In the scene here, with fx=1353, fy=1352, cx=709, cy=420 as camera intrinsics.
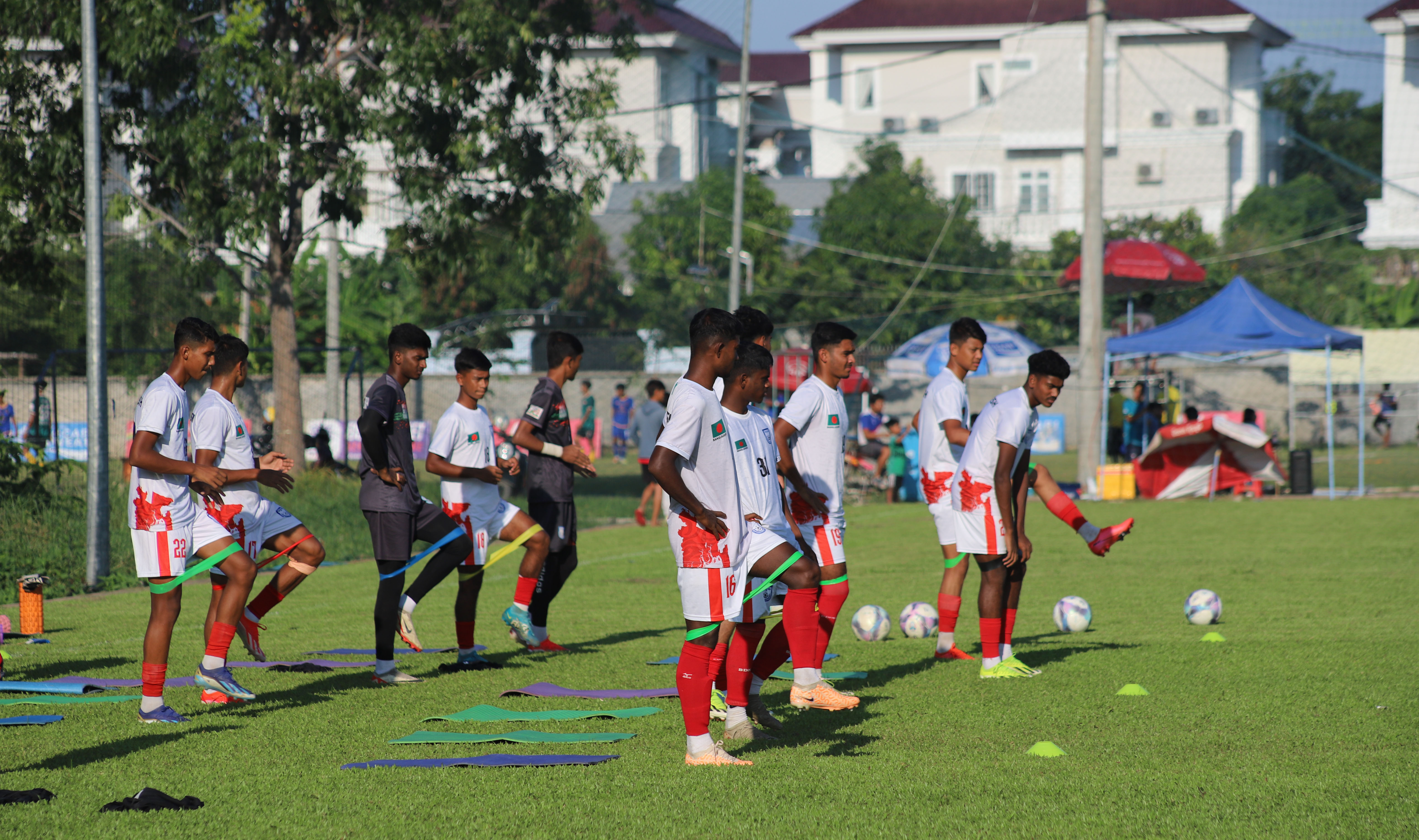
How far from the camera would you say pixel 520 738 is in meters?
6.18

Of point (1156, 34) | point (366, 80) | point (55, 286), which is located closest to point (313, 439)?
point (55, 286)

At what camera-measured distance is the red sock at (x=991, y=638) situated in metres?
7.96

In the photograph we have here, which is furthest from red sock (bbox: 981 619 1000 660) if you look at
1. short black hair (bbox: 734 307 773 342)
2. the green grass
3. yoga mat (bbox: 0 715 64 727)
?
yoga mat (bbox: 0 715 64 727)

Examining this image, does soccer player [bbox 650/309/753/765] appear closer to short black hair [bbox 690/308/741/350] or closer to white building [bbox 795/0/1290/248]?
short black hair [bbox 690/308/741/350]

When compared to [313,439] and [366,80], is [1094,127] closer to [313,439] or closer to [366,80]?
[366,80]

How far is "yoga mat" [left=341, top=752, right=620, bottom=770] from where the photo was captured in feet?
18.9

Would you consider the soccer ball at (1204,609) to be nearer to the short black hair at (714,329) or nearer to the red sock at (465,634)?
the red sock at (465,634)

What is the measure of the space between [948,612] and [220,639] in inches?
174

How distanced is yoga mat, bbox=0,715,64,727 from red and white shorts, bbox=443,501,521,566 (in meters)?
2.69

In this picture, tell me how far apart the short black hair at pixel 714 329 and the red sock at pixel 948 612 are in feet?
11.8

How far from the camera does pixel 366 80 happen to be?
19.6 metres

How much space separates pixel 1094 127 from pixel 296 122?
44.0ft

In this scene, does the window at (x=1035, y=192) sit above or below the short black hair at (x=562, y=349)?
above

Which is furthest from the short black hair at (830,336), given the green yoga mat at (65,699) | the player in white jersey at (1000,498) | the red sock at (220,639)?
the green yoga mat at (65,699)
